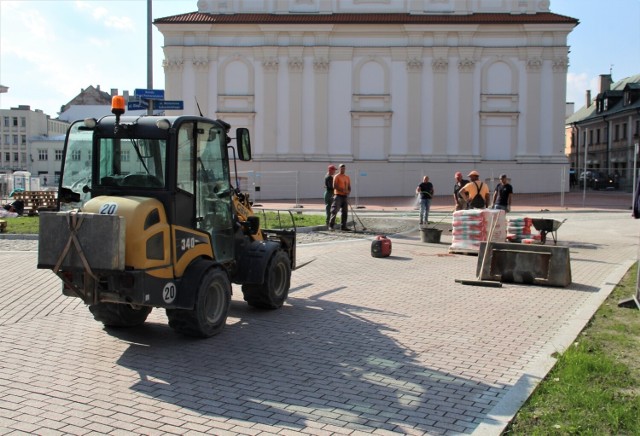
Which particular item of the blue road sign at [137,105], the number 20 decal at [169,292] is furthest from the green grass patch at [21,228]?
the number 20 decal at [169,292]

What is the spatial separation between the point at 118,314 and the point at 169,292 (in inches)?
44.0

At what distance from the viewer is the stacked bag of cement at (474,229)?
15.4 meters

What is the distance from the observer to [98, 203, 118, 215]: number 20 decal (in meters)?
6.70

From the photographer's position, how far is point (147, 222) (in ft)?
22.4

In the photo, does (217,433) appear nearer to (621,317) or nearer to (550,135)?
(621,317)

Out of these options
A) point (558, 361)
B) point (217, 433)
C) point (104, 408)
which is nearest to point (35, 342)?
point (104, 408)

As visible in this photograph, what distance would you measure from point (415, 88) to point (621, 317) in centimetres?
3721

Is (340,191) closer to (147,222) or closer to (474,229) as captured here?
(474,229)

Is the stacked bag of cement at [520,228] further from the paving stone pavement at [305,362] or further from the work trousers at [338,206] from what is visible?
the work trousers at [338,206]

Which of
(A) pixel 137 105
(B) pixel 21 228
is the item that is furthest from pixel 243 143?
(B) pixel 21 228

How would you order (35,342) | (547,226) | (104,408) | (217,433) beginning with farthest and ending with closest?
(547,226)
(35,342)
(104,408)
(217,433)

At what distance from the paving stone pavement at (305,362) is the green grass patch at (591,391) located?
7.4 inches

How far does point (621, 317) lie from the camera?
28.7 ft

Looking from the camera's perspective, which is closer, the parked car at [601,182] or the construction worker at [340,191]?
the construction worker at [340,191]
